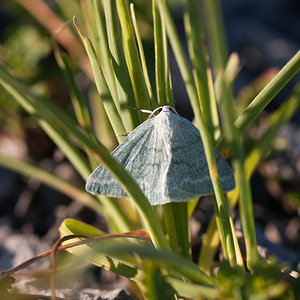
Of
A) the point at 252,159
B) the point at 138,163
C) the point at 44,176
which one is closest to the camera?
the point at 138,163

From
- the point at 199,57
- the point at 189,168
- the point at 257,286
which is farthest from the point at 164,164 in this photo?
the point at 257,286

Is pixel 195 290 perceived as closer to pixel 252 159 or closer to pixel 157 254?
pixel 157 254

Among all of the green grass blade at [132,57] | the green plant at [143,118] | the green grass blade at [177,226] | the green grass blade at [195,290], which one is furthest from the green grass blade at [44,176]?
the green grass blade at [195,290]

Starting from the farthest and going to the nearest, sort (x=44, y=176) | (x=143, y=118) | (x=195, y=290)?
(x=44, y=176)
(x=143, y=118)
(x=195, y=290)

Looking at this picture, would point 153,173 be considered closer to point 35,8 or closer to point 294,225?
point 294,225

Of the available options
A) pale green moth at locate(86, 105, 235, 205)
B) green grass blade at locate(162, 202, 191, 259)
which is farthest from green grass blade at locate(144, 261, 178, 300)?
green grass blade at locate(162, 202, 191, 259)

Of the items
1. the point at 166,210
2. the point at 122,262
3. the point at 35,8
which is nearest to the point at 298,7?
the point at 35,8
